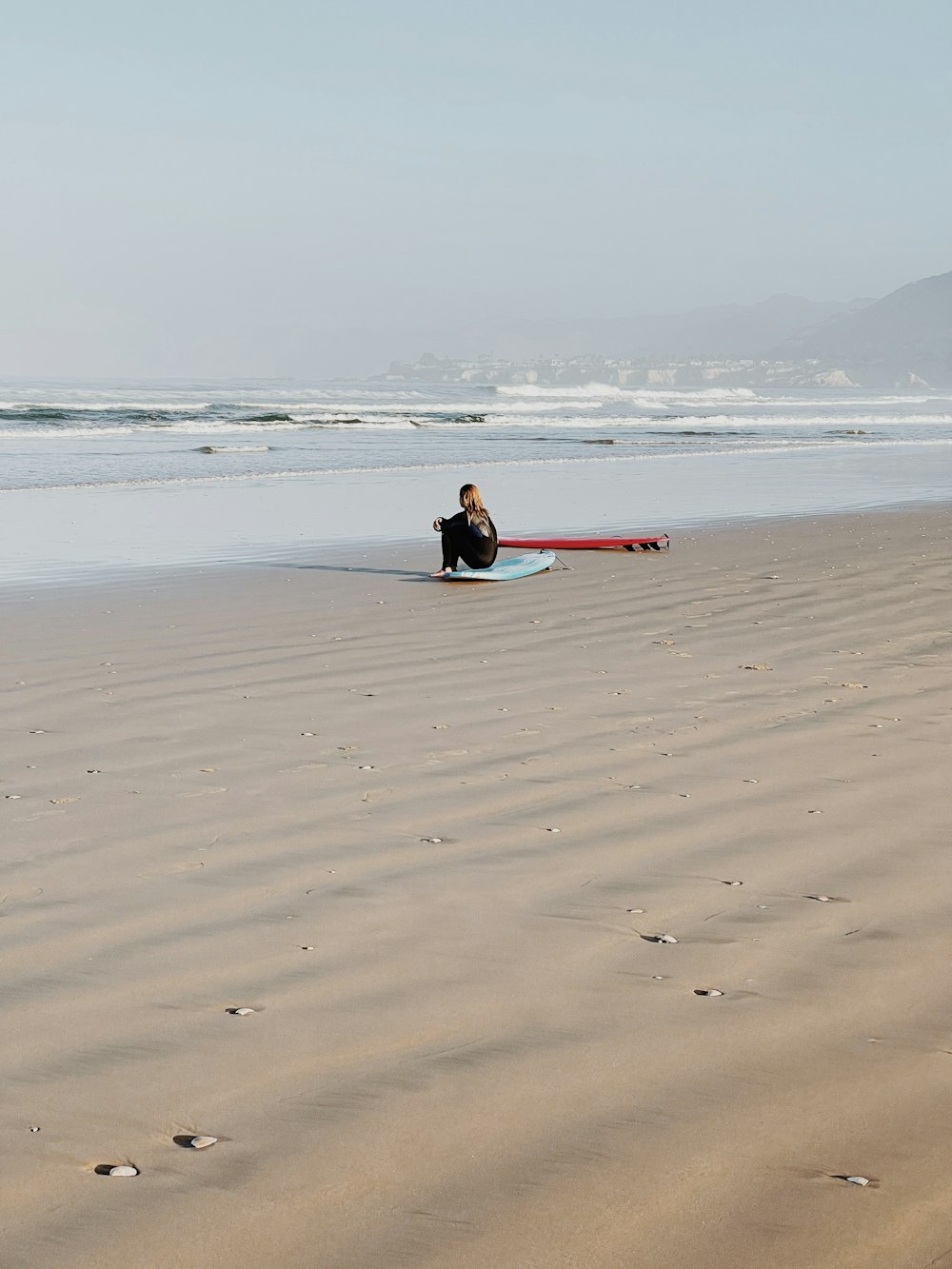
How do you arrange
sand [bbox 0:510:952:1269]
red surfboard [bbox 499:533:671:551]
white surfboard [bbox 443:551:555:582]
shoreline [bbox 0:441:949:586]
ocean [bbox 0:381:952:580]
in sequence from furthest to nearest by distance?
ocean [bbox 0:381:952:580], shoreline [bbox 0:441:949:586], red surfboard [bbox 499:533:671:551], white surfboard [bbox 443:551:555:582], sand [bbox 0:510:952:1269]

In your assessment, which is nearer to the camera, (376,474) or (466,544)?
(466,544)

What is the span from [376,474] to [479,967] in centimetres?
2113

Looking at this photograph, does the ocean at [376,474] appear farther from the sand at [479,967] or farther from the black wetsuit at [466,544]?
the sand at [479,967]

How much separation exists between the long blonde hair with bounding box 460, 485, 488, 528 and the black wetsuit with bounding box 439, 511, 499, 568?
0.06 meters

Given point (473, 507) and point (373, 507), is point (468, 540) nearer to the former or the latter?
point (473, 507)

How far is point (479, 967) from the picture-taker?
3418 millimetres

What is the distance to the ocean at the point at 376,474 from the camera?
15.5m

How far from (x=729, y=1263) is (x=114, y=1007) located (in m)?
1.62

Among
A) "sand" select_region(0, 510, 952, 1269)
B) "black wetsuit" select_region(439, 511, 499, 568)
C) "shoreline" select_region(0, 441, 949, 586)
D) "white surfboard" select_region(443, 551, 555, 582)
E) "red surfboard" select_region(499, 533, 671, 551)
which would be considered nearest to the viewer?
"sand" select_region(0, 510, 952, 1269)

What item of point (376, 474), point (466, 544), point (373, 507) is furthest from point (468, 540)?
point (376, 474)

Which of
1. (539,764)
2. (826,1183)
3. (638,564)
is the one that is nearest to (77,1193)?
(826,1183)

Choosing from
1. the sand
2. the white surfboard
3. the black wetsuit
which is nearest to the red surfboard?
the white surfboard

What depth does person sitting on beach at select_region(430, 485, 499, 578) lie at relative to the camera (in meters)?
11.4

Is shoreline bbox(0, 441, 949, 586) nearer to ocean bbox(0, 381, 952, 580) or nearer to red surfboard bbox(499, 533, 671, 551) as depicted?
ocean bbox(0, 381, 952, 580)
